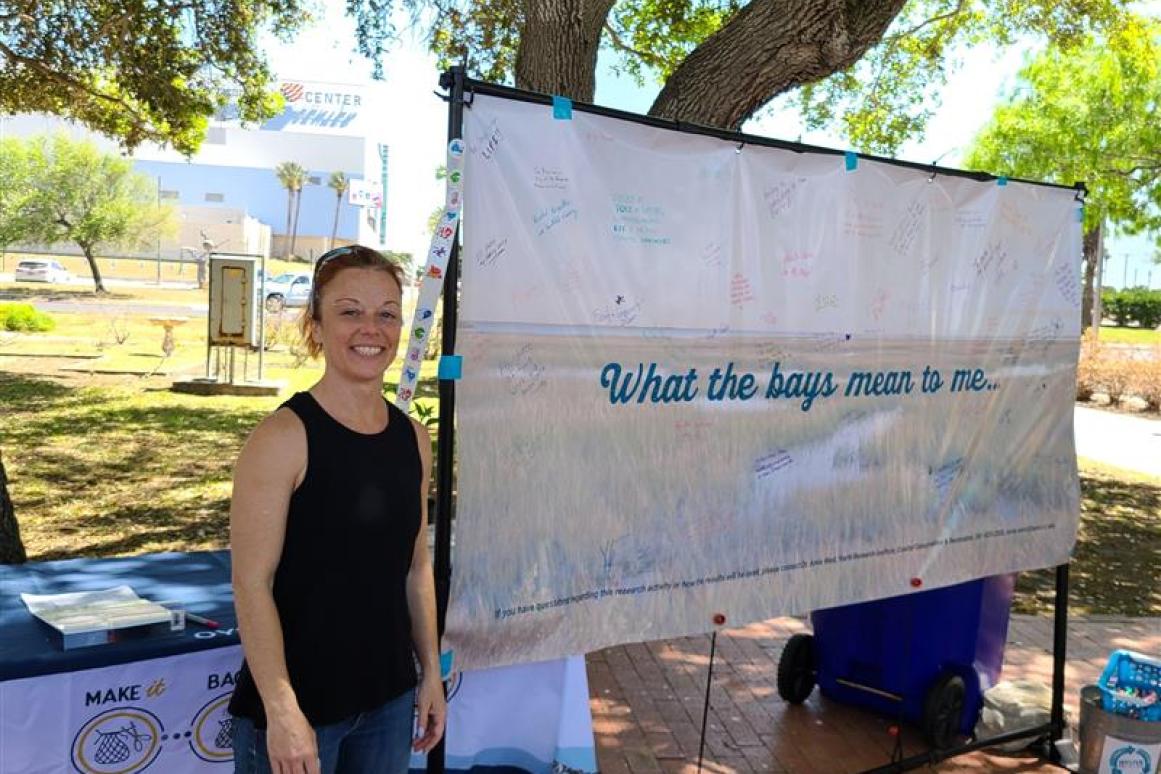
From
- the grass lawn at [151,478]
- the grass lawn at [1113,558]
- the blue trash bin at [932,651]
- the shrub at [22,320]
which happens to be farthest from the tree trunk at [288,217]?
the blue trash bin at [932,651]

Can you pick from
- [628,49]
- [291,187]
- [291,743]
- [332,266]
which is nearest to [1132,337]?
[628,49]

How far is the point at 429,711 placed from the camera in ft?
8.42

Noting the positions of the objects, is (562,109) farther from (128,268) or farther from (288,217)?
(288,217)

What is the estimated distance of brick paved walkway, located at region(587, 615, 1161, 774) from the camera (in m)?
4.56

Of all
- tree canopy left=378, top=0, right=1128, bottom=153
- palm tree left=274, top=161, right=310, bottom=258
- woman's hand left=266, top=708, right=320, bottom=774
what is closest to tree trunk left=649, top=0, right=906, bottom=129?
tree canopy left=378, top=0, right=1128, bottom=153

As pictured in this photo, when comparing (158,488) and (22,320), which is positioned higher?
(22,320)

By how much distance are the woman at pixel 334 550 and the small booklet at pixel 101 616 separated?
66cm

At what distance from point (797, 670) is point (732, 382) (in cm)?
222

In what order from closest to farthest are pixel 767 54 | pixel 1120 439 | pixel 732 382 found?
1. pixel 732 382
2. pixel 767 54
3. pixel 1120 439

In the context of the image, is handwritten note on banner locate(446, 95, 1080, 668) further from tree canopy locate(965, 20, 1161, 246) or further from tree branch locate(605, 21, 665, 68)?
tree canopy locate(965, 20, 1161, 246)

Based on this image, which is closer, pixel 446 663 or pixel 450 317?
pixel 450 317

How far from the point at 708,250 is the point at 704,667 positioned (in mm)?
3120

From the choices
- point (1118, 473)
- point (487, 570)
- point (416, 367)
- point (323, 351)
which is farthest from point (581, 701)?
point (1118, 473)

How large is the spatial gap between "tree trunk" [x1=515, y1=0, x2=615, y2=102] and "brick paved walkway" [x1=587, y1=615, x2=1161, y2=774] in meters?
3.27
